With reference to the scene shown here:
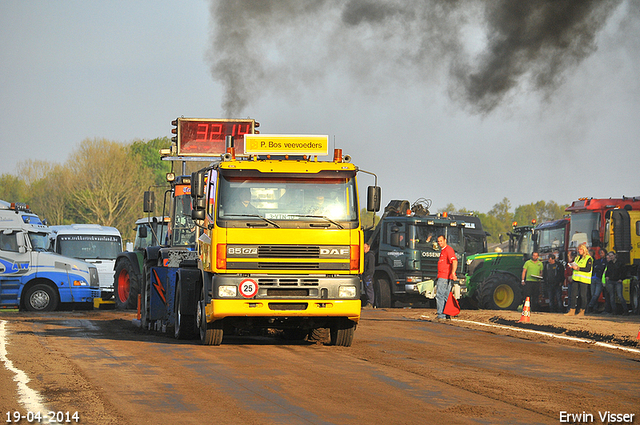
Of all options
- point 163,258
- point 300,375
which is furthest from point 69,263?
point 300,375

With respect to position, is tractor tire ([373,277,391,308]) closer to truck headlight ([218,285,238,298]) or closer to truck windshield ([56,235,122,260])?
truck windshield ([56,235,122,260])

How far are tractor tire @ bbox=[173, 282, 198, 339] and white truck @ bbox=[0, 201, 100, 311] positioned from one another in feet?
33.2

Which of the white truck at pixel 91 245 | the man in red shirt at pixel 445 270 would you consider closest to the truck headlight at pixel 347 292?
the man in red shirt at pixel 445 270

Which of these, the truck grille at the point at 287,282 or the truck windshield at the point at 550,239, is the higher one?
the truck windshield at the point at 550,239

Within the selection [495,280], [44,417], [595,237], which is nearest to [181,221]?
[44,417]

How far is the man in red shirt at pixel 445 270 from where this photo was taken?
1909 cm

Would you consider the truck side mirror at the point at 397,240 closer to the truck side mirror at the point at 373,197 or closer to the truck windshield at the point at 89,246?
the truck windshield at the point at 89,246

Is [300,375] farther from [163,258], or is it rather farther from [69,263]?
[69,263]

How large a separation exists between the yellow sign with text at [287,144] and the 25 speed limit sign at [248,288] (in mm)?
2064

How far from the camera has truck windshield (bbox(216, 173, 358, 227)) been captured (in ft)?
39.9

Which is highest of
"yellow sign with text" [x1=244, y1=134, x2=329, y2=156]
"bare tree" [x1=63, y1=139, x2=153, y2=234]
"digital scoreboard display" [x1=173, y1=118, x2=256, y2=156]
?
"bare tree" [x1=63, y1=139, x2=153, y2=234]

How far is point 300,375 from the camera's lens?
9.66m

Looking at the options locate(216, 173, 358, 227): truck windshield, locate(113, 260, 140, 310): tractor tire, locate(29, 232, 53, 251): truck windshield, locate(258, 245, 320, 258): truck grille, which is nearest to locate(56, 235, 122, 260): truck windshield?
locate(29, 232, 53, 251): truck windshield

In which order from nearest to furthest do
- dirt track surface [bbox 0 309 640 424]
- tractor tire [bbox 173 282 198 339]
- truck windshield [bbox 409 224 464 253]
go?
dirt track surface [bbox 0 309 640 424]
tractor tire [bbox 173 282 198 339]
truck windshield [bbox 409 224 464 253]
